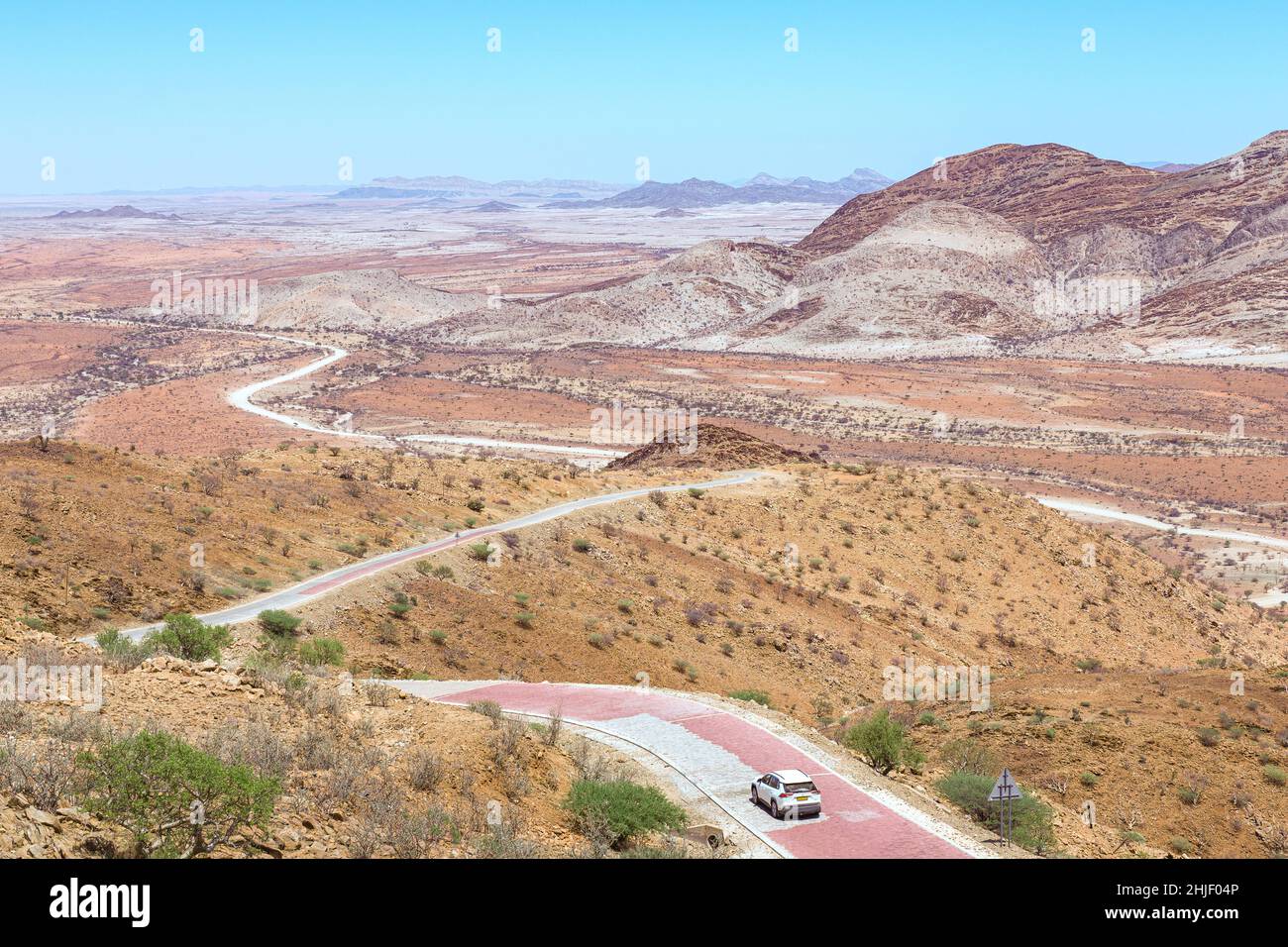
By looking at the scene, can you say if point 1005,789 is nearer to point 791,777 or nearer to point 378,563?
point 791,777

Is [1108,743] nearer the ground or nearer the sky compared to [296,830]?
nearer the ground

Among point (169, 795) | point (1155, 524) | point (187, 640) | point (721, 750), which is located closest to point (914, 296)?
point (1155, 524)

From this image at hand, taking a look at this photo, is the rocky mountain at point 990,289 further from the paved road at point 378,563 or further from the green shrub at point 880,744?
the green shrub at point 880,744

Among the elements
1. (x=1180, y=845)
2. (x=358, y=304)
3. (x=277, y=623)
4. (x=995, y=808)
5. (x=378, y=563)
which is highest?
(x=358, y=304)

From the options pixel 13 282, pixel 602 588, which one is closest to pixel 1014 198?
pixel 602 588
